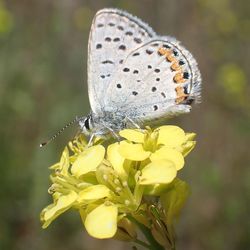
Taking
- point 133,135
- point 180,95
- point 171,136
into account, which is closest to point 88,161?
point 133,135

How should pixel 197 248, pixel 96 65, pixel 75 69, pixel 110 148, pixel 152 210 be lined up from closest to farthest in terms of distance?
pixel 152 210
pixel 110 148
pixel 96 65
pixel 197 248
pixel 75 69

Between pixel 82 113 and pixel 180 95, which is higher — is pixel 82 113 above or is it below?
below

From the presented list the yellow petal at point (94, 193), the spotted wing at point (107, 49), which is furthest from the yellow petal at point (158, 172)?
the spotted wing at point (107, 49)

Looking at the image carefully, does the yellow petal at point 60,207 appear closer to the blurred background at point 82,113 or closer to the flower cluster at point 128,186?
the flower cluster at point 128,186

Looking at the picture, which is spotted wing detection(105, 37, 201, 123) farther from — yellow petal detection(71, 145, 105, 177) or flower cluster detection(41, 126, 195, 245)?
yellow petal detection(71, 145, 105, 177)

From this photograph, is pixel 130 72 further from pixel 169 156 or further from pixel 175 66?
pixel 169 156
